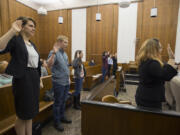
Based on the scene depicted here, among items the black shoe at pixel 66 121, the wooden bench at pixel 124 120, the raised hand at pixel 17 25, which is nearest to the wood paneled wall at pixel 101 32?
the black shoe at pixel 66 121

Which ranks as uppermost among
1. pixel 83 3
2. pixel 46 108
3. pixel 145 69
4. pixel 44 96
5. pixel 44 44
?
pixel 83 3

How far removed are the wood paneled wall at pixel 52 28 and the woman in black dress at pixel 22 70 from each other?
6.66 meters

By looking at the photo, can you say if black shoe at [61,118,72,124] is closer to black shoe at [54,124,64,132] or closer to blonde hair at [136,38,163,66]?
black shoe at [54,124,64,132]

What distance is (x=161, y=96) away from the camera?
1225mm

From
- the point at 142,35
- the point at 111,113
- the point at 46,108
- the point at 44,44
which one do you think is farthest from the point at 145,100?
the point at 44,44

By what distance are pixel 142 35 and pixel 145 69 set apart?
5801 millimetres

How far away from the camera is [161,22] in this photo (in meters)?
5.94

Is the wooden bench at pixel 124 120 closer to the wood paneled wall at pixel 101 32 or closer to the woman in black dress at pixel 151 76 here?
the woman in black dress at pixel 151 76

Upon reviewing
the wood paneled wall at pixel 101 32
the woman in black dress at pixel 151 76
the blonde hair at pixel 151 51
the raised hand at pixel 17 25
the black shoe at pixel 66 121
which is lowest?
the black shoe at pixel 66 121

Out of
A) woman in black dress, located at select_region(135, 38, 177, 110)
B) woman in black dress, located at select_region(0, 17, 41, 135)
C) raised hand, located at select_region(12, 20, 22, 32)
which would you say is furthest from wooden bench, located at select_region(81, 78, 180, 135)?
raised hand, located at select_region(12, 20, 22, 32)

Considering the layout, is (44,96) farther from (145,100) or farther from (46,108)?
(145,100)

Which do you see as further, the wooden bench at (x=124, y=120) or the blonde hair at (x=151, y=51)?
the blonde hair at (x=151, y=51)

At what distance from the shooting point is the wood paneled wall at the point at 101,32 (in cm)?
664

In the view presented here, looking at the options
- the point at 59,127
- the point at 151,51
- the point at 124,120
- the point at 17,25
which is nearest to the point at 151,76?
the point at 151,51
